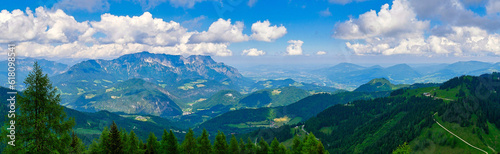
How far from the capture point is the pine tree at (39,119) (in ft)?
87.2

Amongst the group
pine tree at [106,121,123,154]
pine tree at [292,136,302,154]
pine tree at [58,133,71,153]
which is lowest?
pine tree at [292,136,302,154]

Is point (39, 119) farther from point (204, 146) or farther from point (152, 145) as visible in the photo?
point (204, 146)

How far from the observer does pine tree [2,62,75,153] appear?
26578mm

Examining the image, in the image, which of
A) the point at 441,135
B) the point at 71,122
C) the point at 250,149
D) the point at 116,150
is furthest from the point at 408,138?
the point at 71,122

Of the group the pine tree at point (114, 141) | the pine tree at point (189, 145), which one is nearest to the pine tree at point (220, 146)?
the pine tree at point (189, 145)

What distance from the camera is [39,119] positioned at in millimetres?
26844

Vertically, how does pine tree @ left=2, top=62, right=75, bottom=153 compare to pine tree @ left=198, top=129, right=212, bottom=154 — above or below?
above

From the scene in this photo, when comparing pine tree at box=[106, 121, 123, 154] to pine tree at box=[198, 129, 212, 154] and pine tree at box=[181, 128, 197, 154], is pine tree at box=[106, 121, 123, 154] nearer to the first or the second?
pine tree at box=[181, 128, 197, 154]

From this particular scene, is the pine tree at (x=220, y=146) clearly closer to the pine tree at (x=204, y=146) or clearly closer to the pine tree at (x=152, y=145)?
the pine tree at (x=204, y=146)

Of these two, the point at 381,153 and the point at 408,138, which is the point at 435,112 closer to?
the point at 408,138

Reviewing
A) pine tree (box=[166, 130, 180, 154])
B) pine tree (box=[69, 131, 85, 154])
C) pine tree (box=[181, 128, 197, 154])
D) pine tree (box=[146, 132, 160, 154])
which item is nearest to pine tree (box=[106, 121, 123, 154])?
pine tree (box=[69, 131, 85, 154])

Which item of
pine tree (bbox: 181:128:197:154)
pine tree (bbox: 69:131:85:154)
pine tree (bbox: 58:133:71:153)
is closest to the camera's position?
pine tree (bbox: 58:133:71:153)

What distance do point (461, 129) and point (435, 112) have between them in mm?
36187

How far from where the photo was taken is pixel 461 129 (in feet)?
459
